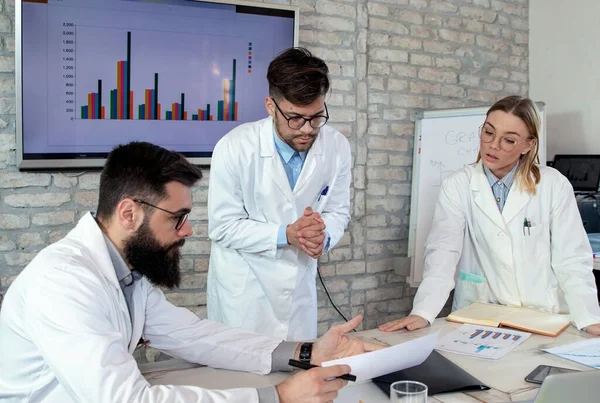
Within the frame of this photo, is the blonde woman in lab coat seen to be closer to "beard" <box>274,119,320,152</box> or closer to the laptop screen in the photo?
"beard" <box>274,119,320,152</box>

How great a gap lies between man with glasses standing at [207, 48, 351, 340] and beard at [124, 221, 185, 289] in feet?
2.06

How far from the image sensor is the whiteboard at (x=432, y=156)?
365cm

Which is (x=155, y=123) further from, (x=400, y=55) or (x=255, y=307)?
(x=400, y=55)

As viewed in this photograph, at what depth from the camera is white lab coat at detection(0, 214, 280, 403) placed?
46.8 inches

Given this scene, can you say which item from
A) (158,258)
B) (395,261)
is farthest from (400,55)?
(158,258)

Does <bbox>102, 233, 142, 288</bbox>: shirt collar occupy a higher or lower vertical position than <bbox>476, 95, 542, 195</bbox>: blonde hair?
lower

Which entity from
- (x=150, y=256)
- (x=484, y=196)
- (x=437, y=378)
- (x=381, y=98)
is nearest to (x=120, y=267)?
(x=150, y=256)

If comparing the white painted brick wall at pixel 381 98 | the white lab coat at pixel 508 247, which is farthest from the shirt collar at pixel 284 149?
the white painted brick wall at pixel 381 98

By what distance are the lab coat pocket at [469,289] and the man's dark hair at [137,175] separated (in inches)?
49.8

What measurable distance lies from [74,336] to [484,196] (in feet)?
5.23

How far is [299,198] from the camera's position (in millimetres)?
2332

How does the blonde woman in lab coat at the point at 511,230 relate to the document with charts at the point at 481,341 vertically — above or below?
above

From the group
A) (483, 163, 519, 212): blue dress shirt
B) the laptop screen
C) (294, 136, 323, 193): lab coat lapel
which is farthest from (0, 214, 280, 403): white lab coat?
the laptop screen

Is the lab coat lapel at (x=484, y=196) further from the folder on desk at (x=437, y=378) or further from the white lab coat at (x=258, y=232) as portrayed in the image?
the folder on desk at (x=437, y=378)
